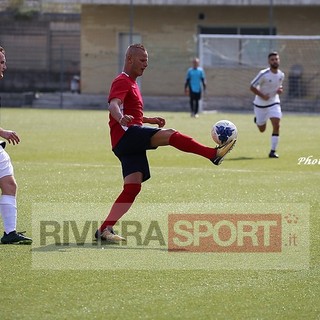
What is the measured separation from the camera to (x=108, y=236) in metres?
9.73

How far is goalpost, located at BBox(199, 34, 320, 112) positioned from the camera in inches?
1619

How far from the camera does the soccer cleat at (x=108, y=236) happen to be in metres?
9.73

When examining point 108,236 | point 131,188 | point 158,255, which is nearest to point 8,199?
point 108,236

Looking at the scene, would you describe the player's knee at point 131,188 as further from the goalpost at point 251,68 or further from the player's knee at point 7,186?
the goalpost at point 251,68

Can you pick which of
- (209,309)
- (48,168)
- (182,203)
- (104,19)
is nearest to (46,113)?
(104,19)

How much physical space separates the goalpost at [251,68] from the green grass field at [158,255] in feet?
62.2

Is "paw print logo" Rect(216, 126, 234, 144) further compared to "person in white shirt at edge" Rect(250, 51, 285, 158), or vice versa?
"person in white shirt at edge" Rect(250, 51, 285, 158)

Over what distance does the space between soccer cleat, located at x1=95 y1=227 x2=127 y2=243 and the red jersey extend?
0.83 meters

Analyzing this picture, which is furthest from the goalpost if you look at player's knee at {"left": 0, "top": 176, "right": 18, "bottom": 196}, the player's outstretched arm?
player's knee at {"left": 0, "top": 176, "right": 18, "bottom": 196}

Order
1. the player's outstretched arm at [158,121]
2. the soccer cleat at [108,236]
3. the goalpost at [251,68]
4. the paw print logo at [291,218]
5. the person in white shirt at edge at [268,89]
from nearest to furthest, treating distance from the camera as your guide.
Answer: the soccer cleat at [108,236]
the player's outstretched arm at [158,121]
the paw print logo at [291,218]
the person in white shirt at edge at [268,89]
the goalpost at [251,68]

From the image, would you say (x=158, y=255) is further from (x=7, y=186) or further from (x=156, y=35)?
(x=156, y=35)

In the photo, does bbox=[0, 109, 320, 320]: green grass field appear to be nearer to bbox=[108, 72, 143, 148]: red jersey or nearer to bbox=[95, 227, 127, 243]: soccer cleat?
bbox=[95, 227, 127, 243]: soccer cleat

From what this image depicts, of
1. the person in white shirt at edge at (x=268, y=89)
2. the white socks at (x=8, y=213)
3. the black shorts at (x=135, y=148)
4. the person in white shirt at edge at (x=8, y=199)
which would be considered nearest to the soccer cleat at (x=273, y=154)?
the person in white shirt at edge at (x=268, y=89)

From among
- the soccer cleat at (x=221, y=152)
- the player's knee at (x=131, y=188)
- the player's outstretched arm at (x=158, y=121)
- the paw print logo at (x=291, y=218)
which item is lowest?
the paw print logo at (x=291, y=218)
